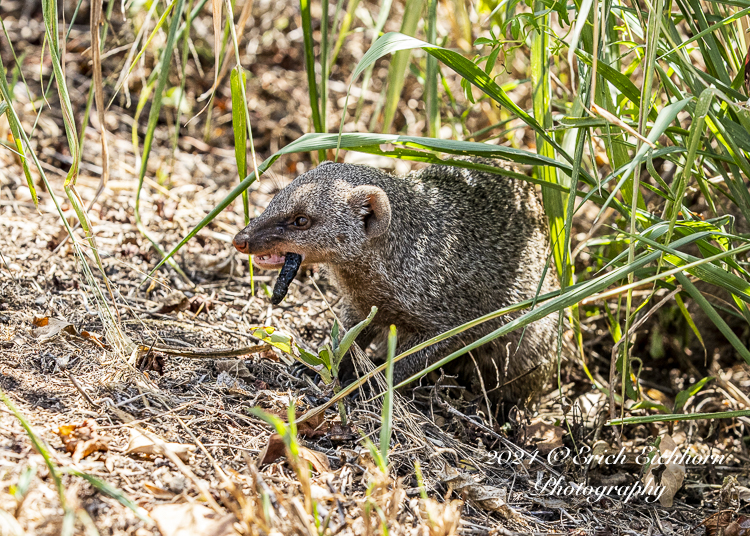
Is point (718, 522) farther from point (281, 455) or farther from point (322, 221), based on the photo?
point (322, 221)

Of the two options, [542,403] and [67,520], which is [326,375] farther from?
[542,403]

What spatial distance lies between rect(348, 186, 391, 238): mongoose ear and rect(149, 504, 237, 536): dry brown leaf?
1522 millimetres

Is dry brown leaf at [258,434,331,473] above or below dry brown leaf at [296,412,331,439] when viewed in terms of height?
above

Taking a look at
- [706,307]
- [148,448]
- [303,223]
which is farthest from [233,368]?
[706,307]

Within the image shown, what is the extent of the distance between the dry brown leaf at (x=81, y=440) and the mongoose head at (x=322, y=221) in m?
1.06

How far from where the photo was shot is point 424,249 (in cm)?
319

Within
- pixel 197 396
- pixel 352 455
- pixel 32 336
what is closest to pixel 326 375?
pixel 352 455

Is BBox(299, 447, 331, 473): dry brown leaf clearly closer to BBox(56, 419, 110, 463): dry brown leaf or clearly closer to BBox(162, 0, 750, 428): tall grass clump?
BBox(162, 0, 750, 428): tall grass clump

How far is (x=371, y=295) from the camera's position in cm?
316

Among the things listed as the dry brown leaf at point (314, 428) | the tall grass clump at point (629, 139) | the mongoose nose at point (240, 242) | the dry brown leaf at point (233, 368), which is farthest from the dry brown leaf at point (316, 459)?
the mongoose nose at point (240, 242)

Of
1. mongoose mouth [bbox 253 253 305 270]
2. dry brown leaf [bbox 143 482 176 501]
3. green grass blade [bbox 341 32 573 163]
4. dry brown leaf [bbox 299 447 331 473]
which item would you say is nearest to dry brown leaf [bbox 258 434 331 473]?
dry brown leaf [bbox 299 447 331 473]

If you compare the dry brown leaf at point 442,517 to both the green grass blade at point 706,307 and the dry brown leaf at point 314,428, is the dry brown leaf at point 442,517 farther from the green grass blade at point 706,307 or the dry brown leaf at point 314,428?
the green grass blade at point 706,307

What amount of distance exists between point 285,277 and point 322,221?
28 centimetres

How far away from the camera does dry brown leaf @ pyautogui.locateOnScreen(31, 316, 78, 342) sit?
2648mm
